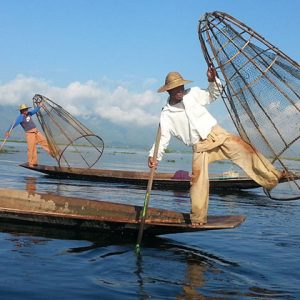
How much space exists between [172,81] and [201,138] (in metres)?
0.83

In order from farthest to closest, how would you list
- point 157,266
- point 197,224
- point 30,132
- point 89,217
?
point 30,132, point 89,217, point 197,224, point 157,266

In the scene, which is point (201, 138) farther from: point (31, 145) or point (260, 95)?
point (31, 145)

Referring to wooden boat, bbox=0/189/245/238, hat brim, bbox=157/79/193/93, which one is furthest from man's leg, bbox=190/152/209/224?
hat brim, bbox=157/79/193/93

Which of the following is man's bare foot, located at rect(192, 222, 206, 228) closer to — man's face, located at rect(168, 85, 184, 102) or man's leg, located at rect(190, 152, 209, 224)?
man's leg, located at rect(190, 152, 209, 224)

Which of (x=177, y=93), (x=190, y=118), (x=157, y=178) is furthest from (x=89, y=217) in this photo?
(x=157, y=178)

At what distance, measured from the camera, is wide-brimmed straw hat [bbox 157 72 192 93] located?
586 centimetres

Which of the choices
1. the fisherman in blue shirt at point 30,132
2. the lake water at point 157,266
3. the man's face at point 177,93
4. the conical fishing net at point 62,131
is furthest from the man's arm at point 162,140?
the fisherman in blue shirt at point 30,132

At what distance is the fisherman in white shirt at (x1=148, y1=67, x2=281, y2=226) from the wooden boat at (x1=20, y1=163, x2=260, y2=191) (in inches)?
307

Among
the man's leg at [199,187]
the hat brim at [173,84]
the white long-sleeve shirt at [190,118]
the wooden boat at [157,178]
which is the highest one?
Result: the hat brim at [173,84]

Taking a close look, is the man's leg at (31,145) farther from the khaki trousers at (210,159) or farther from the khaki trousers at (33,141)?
the khaki trousers at (210,159)

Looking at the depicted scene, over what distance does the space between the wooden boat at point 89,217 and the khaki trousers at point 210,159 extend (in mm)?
314

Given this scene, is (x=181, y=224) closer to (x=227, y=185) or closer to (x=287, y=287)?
(x=287, y=287)

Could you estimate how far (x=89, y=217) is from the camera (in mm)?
6535

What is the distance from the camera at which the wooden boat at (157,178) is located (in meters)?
Result: 14.1
